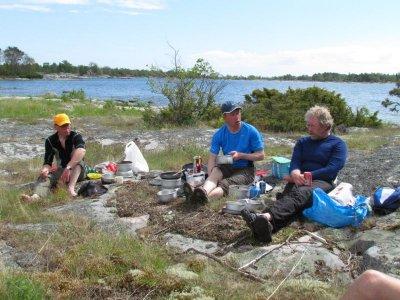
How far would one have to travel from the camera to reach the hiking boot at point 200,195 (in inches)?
239

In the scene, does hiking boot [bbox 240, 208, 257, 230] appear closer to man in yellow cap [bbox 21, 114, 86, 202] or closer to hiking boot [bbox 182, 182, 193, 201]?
hiking boot [bbox 182, 182, 193, 201]

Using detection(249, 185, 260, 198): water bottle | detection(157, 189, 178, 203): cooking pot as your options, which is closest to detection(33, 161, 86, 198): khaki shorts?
detection(157, 189, 178, 203): cooking pot

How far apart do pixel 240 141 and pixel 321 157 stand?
121 centimetres

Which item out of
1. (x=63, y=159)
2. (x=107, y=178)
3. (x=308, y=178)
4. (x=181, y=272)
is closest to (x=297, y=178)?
(x=308, y=178)

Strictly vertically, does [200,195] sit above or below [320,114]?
below

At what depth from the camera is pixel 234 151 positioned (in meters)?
6.75

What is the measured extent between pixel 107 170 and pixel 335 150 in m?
3.54

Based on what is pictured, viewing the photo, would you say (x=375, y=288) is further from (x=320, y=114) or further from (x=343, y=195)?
(x=320, y=114)

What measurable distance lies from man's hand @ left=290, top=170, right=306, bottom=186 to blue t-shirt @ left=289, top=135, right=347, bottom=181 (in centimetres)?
15

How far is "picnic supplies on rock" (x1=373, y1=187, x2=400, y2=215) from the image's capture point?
5605 mm

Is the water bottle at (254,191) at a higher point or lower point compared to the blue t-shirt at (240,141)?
lower

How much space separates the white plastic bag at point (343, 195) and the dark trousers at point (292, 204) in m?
0.21

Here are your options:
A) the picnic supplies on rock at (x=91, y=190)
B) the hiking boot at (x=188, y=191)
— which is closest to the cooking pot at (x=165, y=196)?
A: the hiking boot at (x=188, y=191)

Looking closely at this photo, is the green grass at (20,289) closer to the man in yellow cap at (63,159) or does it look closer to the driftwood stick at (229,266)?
the driftwood stick at (229,266)
